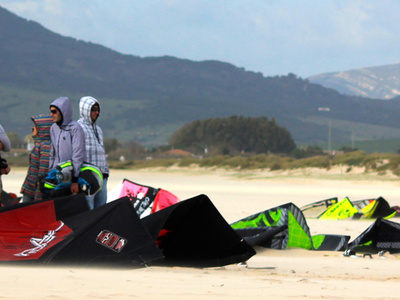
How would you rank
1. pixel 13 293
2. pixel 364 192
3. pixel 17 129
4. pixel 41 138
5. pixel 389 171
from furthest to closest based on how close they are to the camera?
pixel 17 129 < pixel 389 171 < pixel 364 192 < pixel 41 138 < pixel 13 293

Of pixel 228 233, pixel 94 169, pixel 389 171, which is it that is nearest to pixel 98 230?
pixel 228 233

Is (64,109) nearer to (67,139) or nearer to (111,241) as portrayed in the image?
(67,139)

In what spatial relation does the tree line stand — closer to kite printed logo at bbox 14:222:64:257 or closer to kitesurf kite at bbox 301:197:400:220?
kitesurf kite at bbox 301:197:400:220

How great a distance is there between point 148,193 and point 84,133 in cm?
229

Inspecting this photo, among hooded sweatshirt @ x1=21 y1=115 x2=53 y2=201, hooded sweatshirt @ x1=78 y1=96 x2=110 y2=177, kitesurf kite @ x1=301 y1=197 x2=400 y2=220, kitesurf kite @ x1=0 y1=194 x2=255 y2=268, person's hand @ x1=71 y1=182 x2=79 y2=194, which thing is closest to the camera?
kitesurf kite @ x1=0 y1=194 x2=255 y2=268

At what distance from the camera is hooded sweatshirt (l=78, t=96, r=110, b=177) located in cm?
679

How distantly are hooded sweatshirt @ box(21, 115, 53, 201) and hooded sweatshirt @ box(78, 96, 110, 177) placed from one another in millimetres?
423

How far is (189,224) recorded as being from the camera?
562 cm

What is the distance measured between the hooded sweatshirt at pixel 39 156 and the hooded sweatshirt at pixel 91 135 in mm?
423

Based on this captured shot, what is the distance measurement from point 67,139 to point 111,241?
73.8 inches

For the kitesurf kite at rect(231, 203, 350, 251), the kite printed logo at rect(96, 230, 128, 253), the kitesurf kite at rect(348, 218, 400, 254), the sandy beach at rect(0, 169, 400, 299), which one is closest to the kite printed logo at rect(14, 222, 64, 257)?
the sandy beach at rect(0, 169, 400, 299)

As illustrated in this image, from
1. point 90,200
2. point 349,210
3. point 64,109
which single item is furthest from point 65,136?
point 349,210

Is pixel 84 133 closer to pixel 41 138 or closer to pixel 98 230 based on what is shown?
pixel 41 138

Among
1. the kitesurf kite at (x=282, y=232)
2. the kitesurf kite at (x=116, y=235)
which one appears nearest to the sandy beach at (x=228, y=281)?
the kitesurf kite at (x=116, y=235)
